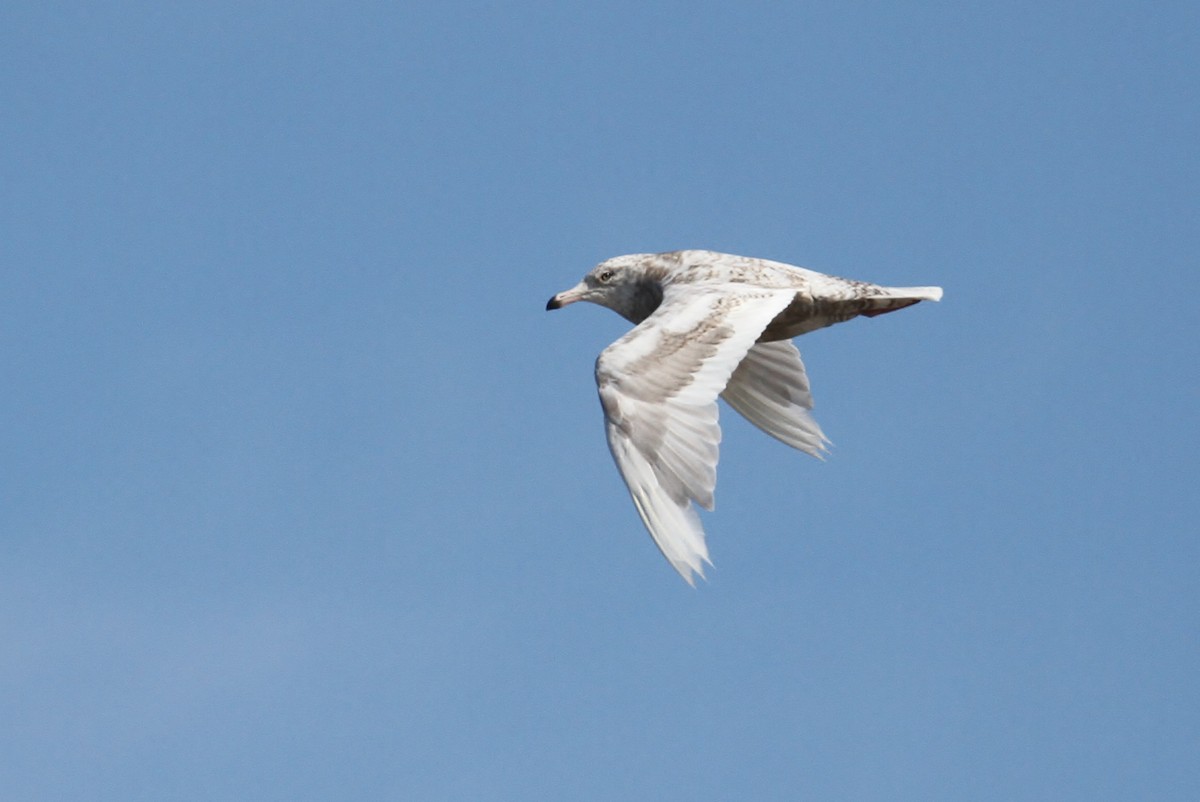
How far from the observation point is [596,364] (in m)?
26.0

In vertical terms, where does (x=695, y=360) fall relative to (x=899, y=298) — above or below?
below

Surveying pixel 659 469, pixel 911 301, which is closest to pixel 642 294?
pixel 911 301

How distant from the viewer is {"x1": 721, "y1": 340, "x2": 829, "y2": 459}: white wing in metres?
31.2

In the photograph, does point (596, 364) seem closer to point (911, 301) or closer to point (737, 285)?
point (737, 285)

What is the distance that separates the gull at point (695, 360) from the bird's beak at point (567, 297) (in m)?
0.01

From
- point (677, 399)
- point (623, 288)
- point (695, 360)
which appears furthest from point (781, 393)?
point (677, 399)

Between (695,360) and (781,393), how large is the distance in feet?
17.6

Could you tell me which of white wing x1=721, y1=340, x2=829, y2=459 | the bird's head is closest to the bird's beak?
the bird's head

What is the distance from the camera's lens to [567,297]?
1264 inches

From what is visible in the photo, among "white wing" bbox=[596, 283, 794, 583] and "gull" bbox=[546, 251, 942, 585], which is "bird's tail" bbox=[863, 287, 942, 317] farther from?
"white wing" bbox=[596, 283, 794, 583]

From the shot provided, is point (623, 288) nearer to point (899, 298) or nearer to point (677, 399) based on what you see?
point (899, 298)

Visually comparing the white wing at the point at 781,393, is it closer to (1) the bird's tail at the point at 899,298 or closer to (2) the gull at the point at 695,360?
(2) the gull at the point at 695,360

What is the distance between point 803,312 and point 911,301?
1.47 m

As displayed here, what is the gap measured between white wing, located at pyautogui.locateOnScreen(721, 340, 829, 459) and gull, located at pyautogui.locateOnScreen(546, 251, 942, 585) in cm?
1
